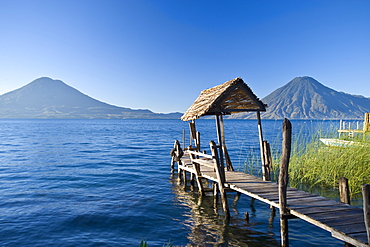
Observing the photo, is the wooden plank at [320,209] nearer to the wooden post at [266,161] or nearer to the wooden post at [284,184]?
the wooden post at [284,184]

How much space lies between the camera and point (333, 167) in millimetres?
11789

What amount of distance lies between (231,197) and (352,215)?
21.7ft

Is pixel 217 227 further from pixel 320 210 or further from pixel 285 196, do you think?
pixel 320 210

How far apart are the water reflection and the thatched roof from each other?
380cm

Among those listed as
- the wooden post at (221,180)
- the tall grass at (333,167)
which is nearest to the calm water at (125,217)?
the wooden post at (221,180)

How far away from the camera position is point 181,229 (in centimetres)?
888

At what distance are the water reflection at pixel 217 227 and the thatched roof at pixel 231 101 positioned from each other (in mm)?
3803

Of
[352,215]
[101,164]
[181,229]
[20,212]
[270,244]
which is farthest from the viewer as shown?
[101,164]

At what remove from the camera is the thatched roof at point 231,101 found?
1009 cm

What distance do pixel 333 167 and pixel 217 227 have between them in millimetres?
6456

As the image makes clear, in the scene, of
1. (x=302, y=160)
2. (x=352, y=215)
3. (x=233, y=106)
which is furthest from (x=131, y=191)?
(x=352, y=215)

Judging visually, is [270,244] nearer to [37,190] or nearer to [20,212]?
[20,212]

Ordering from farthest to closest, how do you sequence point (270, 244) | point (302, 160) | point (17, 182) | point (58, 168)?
point (58, 168) < point (17, 182) < point (302, 160) < point (270, 244)

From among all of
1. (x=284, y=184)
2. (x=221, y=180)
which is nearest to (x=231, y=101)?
(x=221, y=180)
